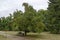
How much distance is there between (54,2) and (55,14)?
3148mm

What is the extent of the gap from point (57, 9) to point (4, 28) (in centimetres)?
1871

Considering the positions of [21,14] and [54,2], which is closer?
[21,14]

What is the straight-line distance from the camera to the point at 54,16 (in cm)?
4366

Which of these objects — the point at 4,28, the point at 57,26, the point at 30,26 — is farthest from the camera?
the point at 4,28

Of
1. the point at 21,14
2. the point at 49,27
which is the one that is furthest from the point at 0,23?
the point at 21,14

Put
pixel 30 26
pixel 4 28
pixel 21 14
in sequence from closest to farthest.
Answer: pixel 30 26
pixel 21 14
pixel 4 28

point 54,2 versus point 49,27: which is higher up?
point 54,2

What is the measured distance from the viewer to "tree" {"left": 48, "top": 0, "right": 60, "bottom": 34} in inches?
1677

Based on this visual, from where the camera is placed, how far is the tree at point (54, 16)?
42.6 meters

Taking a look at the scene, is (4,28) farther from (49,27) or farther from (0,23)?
(49,27)

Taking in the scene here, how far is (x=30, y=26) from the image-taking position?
32000mm

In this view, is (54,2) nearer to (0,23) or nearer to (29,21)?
(29,21)

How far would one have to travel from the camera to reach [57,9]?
43.8m

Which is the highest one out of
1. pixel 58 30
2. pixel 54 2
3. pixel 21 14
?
pixel 54 2
